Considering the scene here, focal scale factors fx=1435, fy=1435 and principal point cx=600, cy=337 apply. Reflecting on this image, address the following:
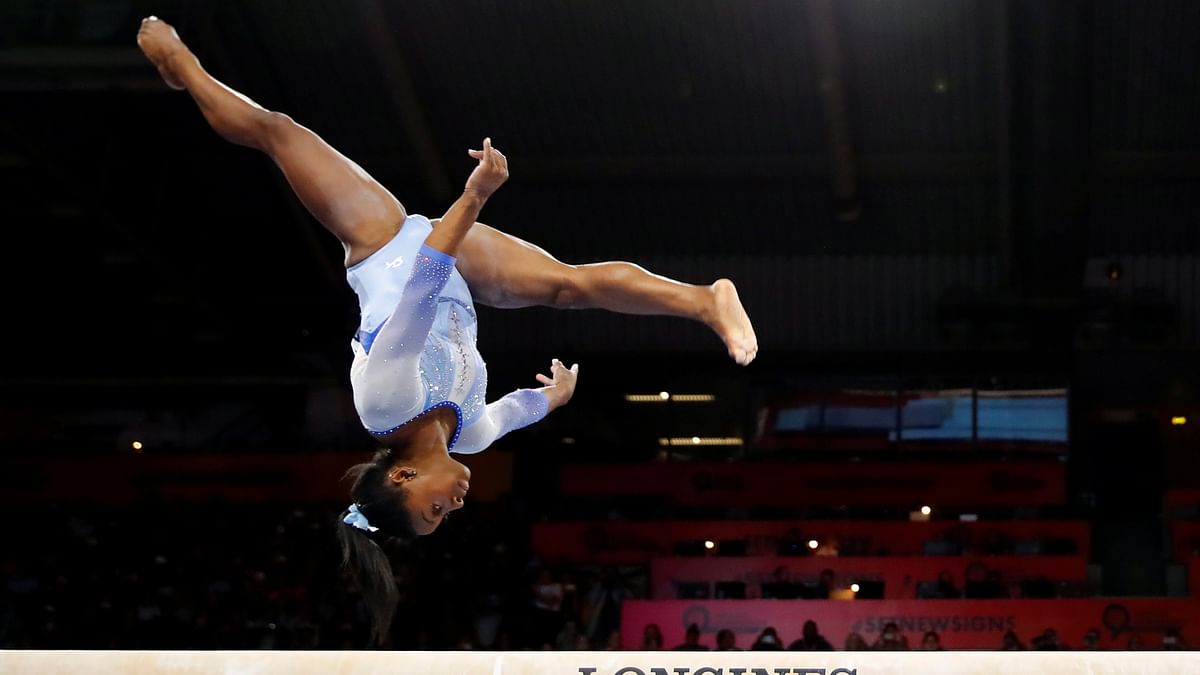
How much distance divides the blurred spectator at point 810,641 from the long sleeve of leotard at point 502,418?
6.42 metres

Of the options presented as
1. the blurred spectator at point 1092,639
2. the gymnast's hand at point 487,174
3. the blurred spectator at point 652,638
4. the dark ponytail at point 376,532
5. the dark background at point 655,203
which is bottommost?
the dark ponytail at point 376,532

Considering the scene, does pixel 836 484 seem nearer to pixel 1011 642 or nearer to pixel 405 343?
pixel 1011 642

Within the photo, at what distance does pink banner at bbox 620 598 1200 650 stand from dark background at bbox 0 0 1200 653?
308 cm

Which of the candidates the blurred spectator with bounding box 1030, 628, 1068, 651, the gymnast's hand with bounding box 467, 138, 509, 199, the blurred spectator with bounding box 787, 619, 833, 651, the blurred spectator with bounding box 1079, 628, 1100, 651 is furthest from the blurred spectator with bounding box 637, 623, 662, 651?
the gymnast's hand with bounding box 467, 138, 509, 199

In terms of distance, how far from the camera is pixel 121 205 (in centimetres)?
1535

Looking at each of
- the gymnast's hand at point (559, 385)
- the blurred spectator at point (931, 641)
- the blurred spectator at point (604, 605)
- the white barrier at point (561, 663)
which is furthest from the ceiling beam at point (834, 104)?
the white barrier at point (561, 663)

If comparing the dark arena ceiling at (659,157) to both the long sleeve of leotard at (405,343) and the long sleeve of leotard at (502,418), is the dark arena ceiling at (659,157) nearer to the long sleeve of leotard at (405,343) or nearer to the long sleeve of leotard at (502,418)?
the long sleeve of leotard at (502,418)

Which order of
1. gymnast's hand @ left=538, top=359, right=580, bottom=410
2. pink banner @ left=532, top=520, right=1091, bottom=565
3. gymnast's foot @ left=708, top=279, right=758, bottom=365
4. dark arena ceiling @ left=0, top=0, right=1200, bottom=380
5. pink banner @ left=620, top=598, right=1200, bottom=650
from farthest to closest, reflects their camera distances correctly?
pink banner @ left=532, top=520, right=1091, bottom=565, dark arena ceiling @ left=0, top=0, right=1200, bottom=380, pink banner @ left=620, top=598, right=1200, bottom=650, gymnast's hand @ left=538, top=359, right=580, bottom=410, gymnast's foot @ left=708, top=279, right=758, bottom=365

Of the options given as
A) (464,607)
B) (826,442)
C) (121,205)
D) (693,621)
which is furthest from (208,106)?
(826,442)

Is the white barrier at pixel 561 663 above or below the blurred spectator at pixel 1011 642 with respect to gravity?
below

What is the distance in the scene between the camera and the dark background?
12977 millimetres

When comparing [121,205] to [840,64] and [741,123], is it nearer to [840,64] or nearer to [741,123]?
[741,123]

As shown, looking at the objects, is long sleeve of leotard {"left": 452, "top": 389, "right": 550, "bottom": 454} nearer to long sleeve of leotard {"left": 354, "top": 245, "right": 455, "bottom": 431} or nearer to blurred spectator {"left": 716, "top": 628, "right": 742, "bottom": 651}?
long sleeve of leotard {"left": 354, "top": 245, "right": 455, "bottom": 431}

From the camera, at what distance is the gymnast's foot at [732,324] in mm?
4656
